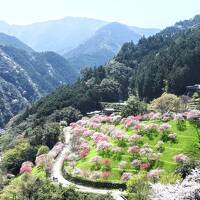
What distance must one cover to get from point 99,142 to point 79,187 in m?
14.3

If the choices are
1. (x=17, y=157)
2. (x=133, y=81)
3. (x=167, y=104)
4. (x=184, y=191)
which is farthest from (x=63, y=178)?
(x=133, y=81)

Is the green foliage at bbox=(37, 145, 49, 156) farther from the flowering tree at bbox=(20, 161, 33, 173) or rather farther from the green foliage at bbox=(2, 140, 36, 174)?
the flowering tree at bbox=(20, 161, 33, 173)

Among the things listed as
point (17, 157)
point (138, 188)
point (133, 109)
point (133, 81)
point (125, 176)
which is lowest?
point (17, 157)

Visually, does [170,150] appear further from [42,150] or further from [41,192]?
[42,150]

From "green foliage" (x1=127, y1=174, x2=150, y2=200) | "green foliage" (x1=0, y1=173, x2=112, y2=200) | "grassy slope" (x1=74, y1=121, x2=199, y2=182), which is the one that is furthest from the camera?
"grassy slope" (x1=74, y1=121, x2=199, y2=182)

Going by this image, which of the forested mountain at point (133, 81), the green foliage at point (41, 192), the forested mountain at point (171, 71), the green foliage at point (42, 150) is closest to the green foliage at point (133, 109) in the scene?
the green foliage at point (42, 150)

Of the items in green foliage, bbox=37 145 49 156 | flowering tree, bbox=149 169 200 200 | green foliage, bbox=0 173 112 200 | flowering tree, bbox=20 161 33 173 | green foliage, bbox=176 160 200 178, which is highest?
flowering tree, bbox=149 169 200 200

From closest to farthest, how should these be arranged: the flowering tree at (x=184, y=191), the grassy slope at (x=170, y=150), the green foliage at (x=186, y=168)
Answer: the flowering tree at (x=184, y=191) → the green foliage at (x=186, y=168) → the grassy slope at (x=170, y=150)

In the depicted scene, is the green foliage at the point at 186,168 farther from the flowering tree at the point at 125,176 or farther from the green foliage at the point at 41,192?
the green foliage at the point at 41,192

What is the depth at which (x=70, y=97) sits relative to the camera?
146 m

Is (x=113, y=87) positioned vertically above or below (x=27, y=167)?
above

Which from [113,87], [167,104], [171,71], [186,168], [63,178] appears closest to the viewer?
[186,168]

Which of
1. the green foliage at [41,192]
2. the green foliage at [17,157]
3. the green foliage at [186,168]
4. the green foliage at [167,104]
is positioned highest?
the green foliage at [186,168]

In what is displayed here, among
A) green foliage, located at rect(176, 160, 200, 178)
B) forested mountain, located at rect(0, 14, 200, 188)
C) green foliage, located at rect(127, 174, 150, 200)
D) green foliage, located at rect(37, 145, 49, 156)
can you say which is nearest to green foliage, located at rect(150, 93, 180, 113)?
forested mountain, located at rect(0, 14, 200, 188)
